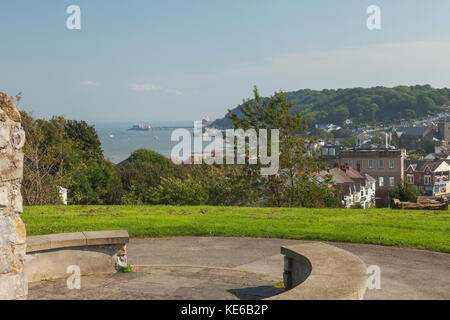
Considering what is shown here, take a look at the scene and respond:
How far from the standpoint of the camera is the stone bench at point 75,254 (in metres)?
7.96

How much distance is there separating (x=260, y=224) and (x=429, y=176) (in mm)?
99599

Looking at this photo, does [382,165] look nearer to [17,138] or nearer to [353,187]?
[353,187]

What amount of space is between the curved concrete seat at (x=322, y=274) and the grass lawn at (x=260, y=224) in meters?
4.17

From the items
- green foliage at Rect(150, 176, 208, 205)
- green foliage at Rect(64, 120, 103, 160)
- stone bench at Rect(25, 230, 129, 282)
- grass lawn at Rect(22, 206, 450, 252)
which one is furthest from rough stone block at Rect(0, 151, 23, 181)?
green foliage at Rect(64, 120, 103, 160)

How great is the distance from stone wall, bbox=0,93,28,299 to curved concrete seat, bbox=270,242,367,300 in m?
3.03

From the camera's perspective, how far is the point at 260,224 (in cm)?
1303

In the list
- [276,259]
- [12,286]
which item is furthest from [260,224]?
[12,286]

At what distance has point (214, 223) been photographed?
513 inches

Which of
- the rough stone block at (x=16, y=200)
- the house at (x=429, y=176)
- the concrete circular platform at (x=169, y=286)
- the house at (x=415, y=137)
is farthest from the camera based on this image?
the house at (x=415, y=137)

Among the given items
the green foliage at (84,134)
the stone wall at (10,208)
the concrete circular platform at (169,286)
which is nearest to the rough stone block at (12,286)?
the stone wall at (10,208)

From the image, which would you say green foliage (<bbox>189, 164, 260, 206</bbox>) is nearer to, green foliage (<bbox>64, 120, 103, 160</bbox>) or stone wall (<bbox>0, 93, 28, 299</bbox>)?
stone wall (<bbox>0, 93, 28, 299</bbox>)

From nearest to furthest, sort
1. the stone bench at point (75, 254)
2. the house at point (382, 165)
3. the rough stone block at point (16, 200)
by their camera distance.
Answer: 1. the rough stone block at point (16, 200)
2. the stone bench at point (75, 254)
3. the house at point (382, 165)

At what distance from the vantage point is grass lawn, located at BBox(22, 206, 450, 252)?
11.6 m

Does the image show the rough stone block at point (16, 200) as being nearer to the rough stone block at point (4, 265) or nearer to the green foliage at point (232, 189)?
the rough stone block at point (4, 265)
